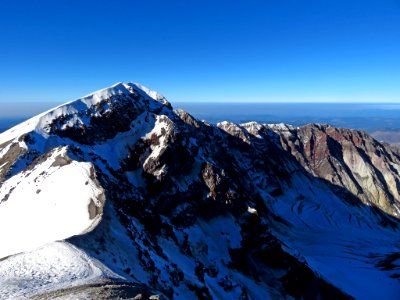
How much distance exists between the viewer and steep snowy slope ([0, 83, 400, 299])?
131ft

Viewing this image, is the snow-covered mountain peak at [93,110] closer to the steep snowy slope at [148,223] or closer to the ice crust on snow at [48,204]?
the steep snowy slope at [148,223]

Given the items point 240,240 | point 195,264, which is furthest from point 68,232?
point 240,240

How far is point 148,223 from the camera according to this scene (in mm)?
68062

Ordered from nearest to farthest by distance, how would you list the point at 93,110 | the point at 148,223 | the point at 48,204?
the point at 48,204
the point at 148,223
the point at 93,110

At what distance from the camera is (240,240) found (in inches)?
3398

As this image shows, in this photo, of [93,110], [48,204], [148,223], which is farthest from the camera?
[93,110]

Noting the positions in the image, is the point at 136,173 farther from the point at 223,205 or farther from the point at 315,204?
the point at 315,204

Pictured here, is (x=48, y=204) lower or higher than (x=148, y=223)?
higher

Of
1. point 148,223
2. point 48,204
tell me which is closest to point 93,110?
point 148,223

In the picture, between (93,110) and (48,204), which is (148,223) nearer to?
(48,204)

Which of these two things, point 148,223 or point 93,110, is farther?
point 93,110

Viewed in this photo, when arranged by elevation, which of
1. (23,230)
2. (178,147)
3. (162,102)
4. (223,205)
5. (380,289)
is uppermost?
(162,102)

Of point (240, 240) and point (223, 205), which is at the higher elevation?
point (223, 205)

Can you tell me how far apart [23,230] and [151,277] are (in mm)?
22322
